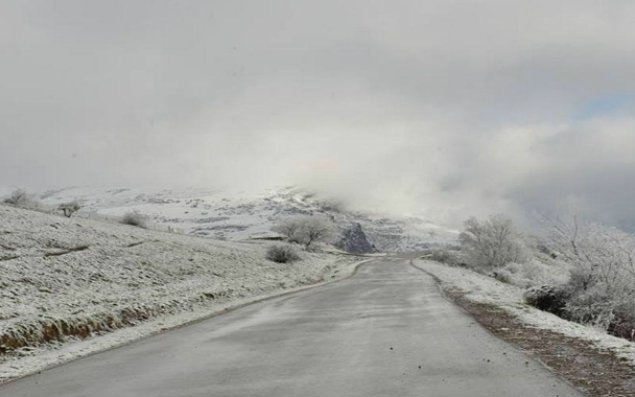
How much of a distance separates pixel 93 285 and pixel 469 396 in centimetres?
2080

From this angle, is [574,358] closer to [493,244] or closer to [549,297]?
[549,297]

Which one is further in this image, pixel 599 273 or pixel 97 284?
pixel 97 284

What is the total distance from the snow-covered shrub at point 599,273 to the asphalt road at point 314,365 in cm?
800

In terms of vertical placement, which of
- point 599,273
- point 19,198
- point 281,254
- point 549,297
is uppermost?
point 19,198

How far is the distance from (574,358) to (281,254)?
45.7 meters

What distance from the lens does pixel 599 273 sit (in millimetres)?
24625

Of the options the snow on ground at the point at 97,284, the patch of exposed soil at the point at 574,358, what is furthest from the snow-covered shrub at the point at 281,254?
the patch of exposed soil at the point at 574,358

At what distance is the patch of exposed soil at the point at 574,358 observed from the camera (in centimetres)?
877

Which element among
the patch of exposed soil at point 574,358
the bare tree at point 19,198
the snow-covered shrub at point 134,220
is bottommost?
the patch of exposed soil at point 574,358

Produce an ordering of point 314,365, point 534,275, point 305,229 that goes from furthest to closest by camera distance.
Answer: point 305,229
point 534,275
point 314,365

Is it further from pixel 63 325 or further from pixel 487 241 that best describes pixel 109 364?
pixel 487 241

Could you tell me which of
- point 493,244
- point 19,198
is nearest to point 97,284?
point 19,198

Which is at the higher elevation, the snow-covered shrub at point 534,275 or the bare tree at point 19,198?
the bare tree at point 19,198

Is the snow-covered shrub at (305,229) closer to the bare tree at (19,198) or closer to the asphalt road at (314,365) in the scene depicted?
the bare tree at (19,198)
